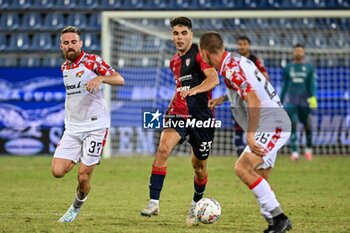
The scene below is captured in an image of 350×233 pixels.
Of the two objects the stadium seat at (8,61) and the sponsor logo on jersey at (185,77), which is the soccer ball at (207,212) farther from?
the stadium seat at (8,61)

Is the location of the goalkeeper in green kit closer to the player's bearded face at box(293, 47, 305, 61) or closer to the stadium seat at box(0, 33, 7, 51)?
the player's bearded face at box(293, 47, 305, 61)

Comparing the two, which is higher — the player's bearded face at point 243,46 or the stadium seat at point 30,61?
the player's bearded face at point 243,46

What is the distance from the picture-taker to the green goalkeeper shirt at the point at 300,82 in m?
18.6

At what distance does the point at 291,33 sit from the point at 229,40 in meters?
1.77

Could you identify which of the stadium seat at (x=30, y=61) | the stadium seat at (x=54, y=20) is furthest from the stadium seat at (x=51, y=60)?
the stadium seat at (x=54, y=20)

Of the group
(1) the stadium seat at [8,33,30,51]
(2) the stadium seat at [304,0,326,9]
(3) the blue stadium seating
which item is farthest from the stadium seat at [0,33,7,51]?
(2) the stadium seat at [304,0,326,9]

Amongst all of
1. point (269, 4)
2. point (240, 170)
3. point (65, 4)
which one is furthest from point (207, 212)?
point (65, 4)

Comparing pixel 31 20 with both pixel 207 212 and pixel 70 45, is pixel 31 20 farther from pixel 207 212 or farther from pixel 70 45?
pixel 207 212

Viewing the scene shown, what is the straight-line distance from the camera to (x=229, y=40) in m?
23.0

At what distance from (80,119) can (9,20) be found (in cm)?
1516

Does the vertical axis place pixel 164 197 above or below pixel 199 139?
below

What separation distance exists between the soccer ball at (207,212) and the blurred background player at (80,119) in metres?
1.46

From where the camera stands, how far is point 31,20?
24.2 m

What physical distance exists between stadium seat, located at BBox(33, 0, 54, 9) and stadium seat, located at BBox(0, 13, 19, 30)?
66cm
